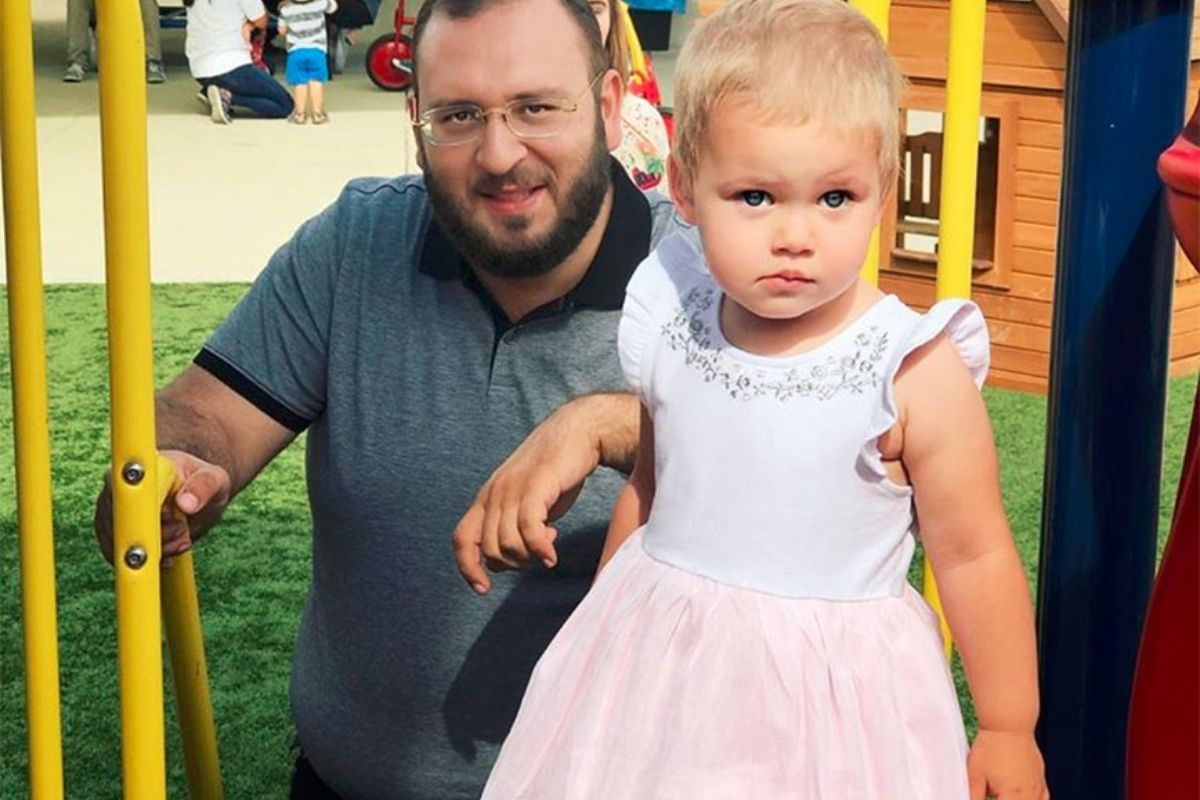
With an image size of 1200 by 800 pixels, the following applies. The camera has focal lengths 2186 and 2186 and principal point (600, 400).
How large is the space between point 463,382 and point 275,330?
0.81 feet

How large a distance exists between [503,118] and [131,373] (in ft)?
2.20

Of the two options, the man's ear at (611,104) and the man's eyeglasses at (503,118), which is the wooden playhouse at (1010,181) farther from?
the man's eyeglasses at (503,118)

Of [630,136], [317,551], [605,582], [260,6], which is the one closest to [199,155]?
[260,6]

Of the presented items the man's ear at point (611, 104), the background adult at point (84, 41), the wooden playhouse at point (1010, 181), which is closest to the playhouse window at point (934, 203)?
the wooden playhouse at point (1010, 181)

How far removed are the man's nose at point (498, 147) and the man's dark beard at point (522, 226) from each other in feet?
0.09

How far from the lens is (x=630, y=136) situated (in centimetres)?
530

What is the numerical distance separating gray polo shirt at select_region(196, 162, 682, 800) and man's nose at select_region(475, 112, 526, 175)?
0.56 ft

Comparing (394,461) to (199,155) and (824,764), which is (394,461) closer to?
(824,764)

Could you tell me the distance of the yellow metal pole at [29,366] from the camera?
179 centimetres

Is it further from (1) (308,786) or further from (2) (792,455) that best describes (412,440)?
(2) (792,455)

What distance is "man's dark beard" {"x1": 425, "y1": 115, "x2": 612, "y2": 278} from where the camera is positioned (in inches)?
91.7

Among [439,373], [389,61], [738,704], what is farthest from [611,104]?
[389,61]

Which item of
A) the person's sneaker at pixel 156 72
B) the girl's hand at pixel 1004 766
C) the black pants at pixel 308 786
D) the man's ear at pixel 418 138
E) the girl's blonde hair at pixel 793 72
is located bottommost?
the person's sneaker at pixel 156 72

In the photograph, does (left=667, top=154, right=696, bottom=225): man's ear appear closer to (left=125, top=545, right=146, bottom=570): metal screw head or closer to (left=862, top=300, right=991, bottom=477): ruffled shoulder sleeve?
(left=862, top=300, right=991, bottom=477): ruffled shoulder sleeve
